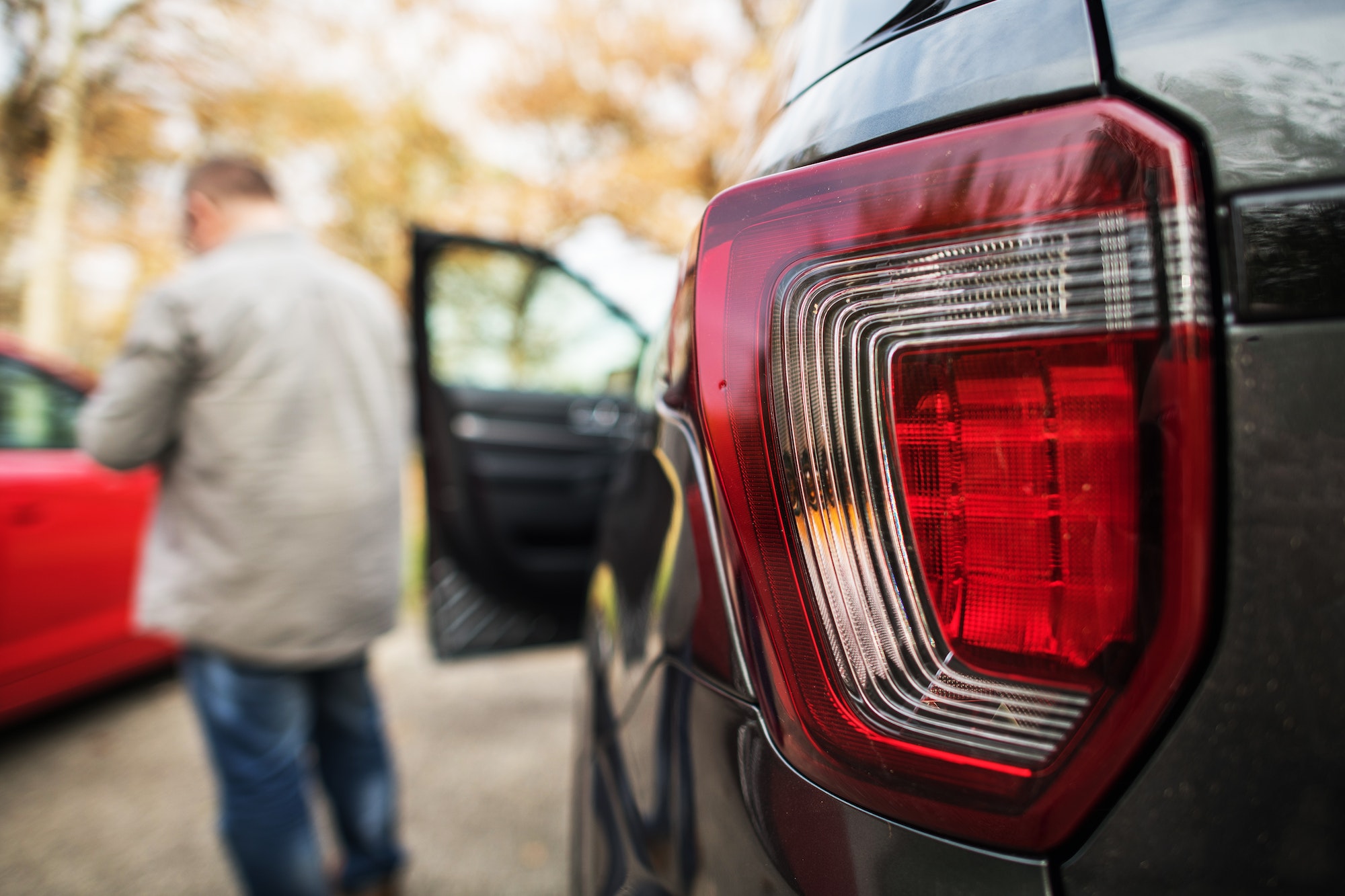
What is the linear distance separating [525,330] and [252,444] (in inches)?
51.5

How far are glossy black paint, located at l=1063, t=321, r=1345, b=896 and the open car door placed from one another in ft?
5.86

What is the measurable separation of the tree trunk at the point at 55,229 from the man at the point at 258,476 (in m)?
7.37

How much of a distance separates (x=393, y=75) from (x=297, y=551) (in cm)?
908

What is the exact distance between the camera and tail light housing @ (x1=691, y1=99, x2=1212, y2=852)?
45 centimetres

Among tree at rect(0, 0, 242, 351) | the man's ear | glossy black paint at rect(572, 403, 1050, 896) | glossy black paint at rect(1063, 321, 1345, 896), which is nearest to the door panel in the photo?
the man's ear

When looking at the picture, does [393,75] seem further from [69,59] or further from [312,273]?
[312,273]

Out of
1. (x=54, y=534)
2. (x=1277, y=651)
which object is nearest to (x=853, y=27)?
(x=1277, y=651)

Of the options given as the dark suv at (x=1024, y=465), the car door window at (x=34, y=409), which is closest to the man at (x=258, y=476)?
the dark suv at (x=1024, y=465)

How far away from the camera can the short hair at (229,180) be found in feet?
5.30

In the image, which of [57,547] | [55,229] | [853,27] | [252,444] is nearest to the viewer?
[853,27]

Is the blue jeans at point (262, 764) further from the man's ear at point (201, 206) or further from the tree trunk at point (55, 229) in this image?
the tree trunk at point (55, 229)

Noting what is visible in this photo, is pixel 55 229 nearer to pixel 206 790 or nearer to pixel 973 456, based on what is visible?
pixel 206 790

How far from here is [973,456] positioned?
503mm

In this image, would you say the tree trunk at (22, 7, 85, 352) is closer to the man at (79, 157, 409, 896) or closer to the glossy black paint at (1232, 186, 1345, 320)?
the man at (79, 157, 409, 896)
